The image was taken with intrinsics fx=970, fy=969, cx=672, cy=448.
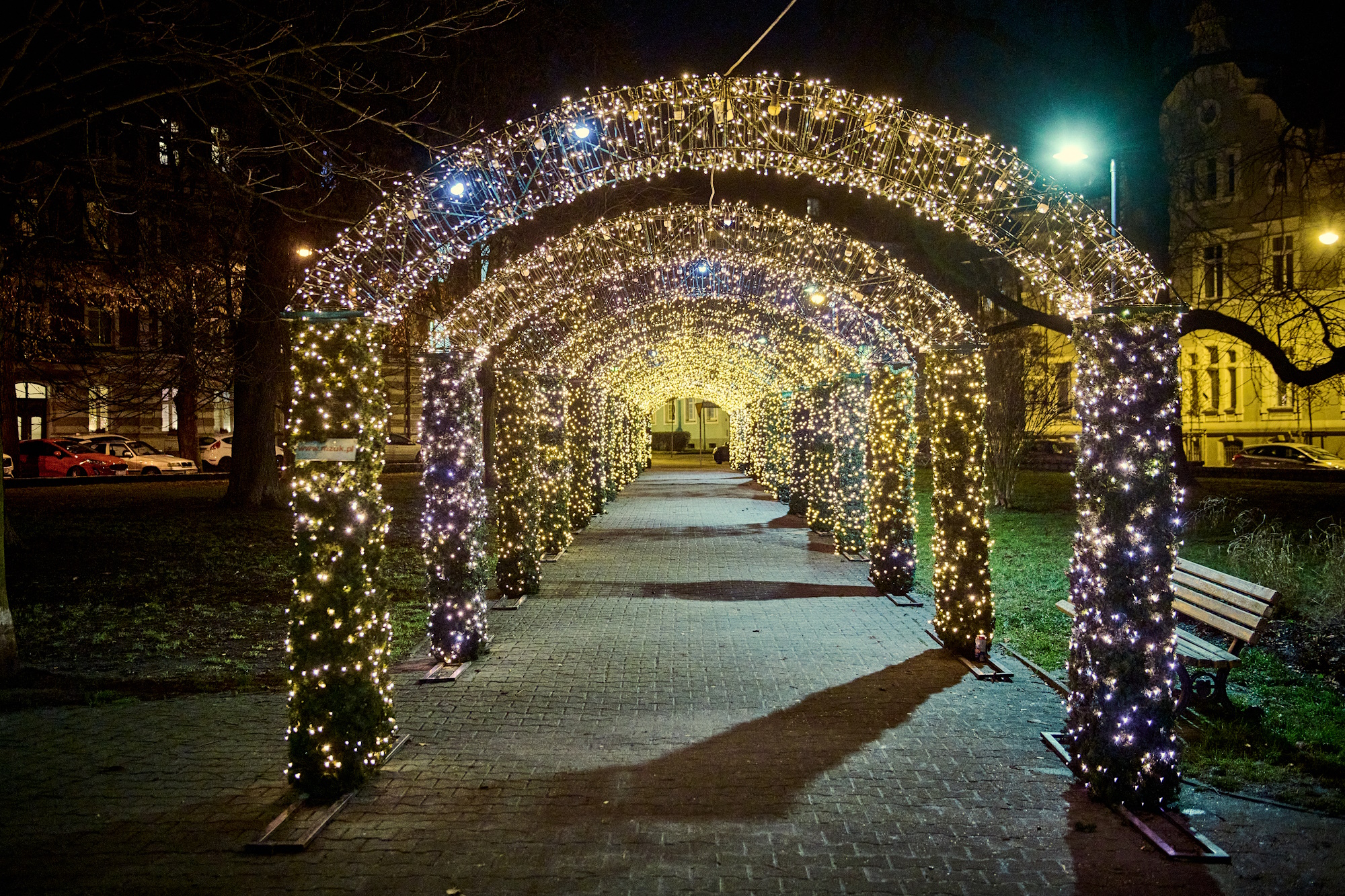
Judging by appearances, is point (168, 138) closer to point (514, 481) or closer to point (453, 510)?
point (453, 510)

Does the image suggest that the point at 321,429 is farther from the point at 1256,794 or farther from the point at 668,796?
the point at 1256,794

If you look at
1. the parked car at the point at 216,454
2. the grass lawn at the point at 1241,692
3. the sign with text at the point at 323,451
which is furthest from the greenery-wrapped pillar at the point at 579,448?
the parked car at the point at 216,454

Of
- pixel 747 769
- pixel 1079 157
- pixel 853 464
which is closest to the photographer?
pixel 747 769

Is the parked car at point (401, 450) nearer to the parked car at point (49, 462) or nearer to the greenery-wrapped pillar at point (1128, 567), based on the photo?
the parked car at point (49, 462)

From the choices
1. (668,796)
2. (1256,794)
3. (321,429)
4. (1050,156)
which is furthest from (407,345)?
(1256,794)

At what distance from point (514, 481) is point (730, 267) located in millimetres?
4508

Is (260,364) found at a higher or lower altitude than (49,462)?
higher

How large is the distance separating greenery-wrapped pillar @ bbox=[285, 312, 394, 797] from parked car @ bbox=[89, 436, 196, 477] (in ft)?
121

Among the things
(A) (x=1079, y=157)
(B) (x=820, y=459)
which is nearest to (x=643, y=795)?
(A) (x=1079, y=157)

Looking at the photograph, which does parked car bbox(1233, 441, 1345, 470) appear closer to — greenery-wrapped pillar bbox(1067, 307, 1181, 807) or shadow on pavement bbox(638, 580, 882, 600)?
shadow on pavement bbox(638, 580, 882, 600)

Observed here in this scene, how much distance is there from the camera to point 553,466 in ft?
49.3

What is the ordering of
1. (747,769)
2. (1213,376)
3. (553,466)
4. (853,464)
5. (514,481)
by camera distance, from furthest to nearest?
(1213,376) → (853,464) → (553,466) → (514,481) → (747,769)

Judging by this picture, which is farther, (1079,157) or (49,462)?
(49,462)

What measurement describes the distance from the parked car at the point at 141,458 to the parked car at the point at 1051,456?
33.3 metres
